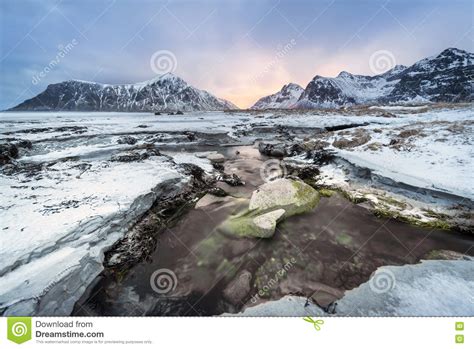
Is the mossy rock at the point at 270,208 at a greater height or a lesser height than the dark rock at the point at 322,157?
lesser

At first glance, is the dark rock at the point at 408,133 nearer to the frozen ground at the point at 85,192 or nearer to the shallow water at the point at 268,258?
the frozen ground at the point at 85,192

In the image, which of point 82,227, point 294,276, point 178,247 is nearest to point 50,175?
point 82,227

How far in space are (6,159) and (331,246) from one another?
15510 mm

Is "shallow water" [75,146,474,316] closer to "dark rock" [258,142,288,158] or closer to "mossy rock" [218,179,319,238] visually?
"mossy rock" [218,179,319,238]

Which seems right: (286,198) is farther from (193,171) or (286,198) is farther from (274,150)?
(274,150)

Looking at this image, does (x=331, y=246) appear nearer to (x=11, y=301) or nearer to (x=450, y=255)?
(x=450, y=255)

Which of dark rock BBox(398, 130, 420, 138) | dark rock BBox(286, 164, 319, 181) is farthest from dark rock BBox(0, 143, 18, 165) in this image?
dark rock BBox(398, 130, 420, 138)

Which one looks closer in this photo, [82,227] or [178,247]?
[82,227]

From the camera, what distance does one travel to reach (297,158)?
48.0 ft

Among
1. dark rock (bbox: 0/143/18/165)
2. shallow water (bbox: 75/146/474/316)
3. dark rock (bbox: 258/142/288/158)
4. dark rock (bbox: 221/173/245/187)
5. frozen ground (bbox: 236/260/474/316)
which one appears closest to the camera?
frozen ground (bbox: 236/260/474/316)

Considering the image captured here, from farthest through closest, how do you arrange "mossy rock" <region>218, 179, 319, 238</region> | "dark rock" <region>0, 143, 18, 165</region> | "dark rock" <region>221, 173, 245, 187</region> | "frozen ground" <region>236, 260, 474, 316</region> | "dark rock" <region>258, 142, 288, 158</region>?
"dark rock" <region>258, 142, 288, 158</region> < "dark rock" <region>0, 143, 18, 165</region> < "dark rock" <region>221, 173, 245, 187</region> < "mossy rock" <region>218, 179, 319, 238</region> < "frozen ground" <region>236, 260, 474, 316</region>

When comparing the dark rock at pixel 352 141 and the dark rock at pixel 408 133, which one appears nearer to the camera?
the dark rock at pixel 408 133

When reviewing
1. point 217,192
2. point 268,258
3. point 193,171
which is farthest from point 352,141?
point 268,258

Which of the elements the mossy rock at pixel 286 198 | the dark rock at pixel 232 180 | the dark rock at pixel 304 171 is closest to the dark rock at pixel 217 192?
the dark rock at pixel 232 180
